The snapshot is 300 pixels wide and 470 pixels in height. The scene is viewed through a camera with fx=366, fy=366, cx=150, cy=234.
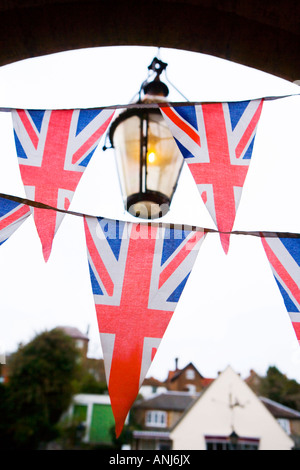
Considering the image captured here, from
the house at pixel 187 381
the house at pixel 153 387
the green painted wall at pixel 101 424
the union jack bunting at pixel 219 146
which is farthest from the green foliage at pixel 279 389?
the union jack bunting at pixel 219 146

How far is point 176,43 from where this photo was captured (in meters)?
3.15

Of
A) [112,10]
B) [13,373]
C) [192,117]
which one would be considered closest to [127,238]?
[192,117]

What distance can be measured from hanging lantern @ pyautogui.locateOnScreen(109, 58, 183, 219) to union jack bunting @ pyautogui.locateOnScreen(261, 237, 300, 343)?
32.4 inches

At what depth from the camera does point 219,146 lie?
2.69 m

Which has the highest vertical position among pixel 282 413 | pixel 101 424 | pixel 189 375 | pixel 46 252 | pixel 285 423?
pixel 189 375

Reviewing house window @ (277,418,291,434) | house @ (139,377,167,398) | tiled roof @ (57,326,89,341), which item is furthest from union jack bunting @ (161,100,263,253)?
tiled roof @ (57,326,89,341)

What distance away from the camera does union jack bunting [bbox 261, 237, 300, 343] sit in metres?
2.63

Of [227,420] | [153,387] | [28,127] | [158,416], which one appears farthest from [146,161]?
[153,387]

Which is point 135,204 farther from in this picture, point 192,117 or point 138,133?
point 192,117

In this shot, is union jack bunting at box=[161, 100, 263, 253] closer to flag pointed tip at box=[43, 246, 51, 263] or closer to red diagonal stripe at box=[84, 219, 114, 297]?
red diagonal stripe at box=[84, 219, 114, 297]

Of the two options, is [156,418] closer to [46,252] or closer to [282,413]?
[282,413]

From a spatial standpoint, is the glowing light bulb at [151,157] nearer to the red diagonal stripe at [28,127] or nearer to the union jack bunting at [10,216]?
the red diagonal stripe at [28,127]

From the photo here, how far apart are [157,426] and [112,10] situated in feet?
114

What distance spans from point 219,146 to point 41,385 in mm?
36082
